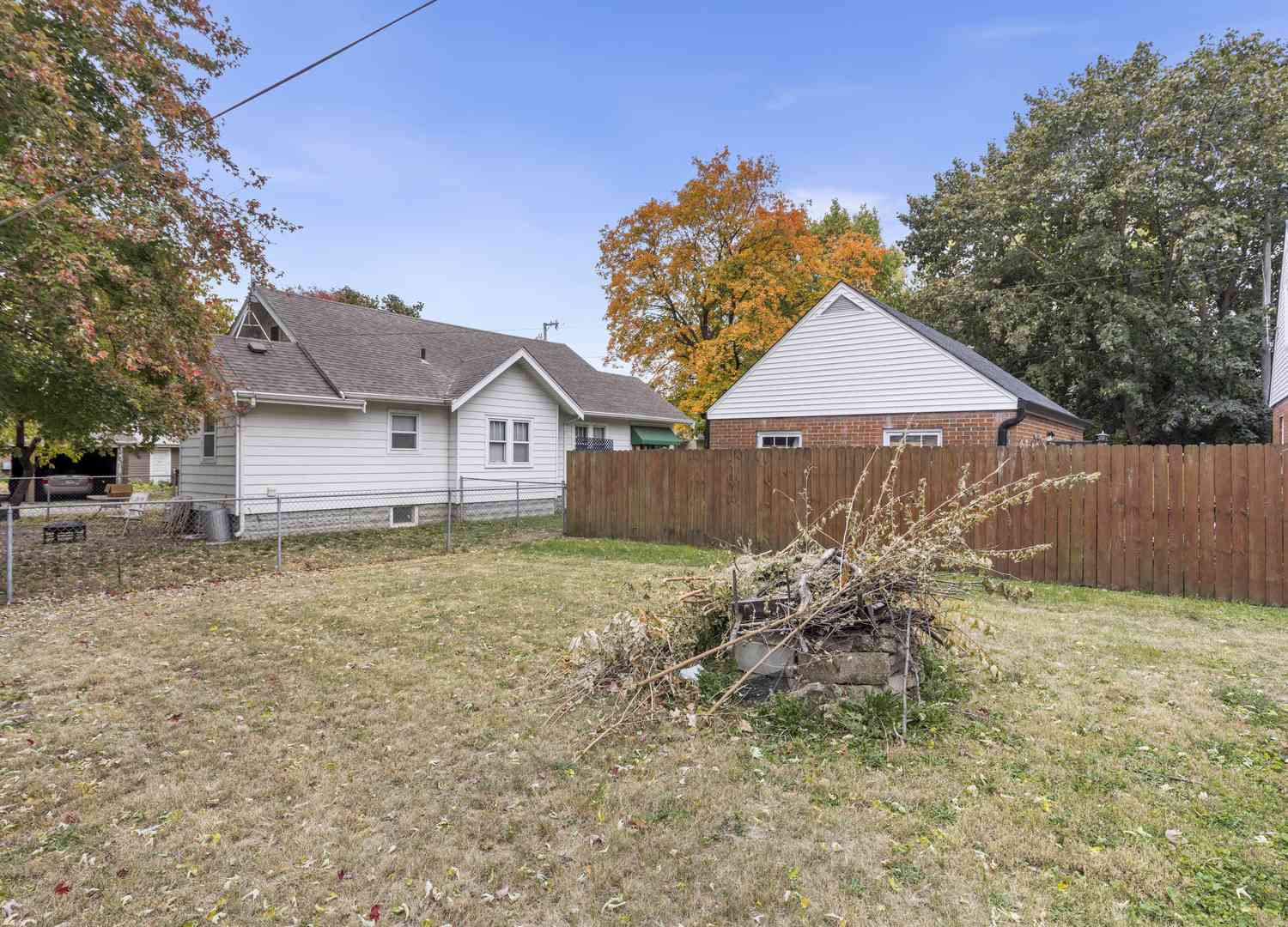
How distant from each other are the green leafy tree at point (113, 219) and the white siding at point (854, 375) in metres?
10.5

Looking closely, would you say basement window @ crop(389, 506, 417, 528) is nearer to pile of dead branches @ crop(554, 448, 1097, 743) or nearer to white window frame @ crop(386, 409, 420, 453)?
white window frame @ crop(386, 409, 420, 453)

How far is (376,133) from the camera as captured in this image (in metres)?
12.4

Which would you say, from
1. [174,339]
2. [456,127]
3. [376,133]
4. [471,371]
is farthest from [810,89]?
[174,339]

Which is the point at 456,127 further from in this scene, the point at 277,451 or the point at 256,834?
the point at 256,834

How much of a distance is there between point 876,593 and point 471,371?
13832mm

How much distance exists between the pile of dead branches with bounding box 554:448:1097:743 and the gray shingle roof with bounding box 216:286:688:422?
1041 centimetres

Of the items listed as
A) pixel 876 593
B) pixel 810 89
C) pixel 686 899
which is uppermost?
pixel 810 89

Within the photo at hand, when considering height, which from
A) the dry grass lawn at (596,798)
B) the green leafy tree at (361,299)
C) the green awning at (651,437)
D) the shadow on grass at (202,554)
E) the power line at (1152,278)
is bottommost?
the dry grass lawn at (596,798)

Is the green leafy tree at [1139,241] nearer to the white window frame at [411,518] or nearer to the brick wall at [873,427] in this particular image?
the brick wall at [873,427]

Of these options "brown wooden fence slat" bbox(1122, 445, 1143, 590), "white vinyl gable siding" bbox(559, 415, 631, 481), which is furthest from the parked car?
"brown wooden fence slat" bbox(1122, 445, 1143, 590)

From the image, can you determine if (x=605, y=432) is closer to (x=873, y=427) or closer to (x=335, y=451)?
(x=335, y=451)

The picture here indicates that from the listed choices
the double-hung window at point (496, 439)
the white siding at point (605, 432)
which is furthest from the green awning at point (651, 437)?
the double-hung window at point (496, 439)

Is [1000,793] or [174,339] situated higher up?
[174,339]

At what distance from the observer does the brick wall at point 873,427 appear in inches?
502
